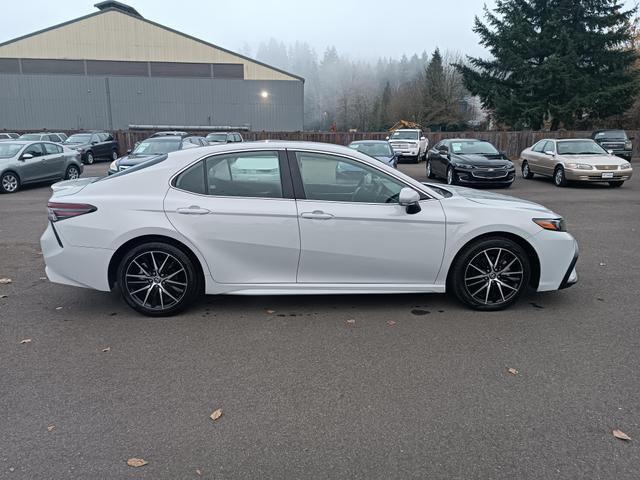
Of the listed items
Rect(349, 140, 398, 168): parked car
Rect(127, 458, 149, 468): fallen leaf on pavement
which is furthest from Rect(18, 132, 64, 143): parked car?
Rect(127, 458, 149, 468): fallen leaf on pavement

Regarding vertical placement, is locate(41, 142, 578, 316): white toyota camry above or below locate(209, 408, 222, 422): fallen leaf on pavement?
above

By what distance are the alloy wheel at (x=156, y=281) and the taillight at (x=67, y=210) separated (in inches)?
25.8

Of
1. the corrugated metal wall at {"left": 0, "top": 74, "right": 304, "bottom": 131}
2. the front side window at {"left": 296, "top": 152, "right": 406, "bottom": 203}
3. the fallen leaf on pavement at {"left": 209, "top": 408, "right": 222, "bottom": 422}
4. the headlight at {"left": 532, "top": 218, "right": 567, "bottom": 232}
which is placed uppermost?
the corrugated metal wall at {"left": 0, "top": 74, "right": 304, "bottom": 131}

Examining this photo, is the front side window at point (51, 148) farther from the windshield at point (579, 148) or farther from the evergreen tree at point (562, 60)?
the evergreen tree at point (562, 60)

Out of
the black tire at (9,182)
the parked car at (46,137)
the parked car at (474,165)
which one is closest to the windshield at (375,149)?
the parked car at (474,165)

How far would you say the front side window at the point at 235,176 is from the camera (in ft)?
15.9

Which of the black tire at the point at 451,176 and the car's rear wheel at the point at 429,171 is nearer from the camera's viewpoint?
the black tire at the point at 451,176

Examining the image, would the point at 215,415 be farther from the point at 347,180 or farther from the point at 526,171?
the point at 526,171

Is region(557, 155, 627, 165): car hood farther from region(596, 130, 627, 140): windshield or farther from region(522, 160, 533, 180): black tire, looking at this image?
region(596, 130, 627, 140): windshield

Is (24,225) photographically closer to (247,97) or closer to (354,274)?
(354,274)

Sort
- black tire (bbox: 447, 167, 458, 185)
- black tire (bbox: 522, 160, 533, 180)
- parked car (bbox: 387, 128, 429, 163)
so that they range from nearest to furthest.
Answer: black tire (bbox: 447, 167, 458, 185), black tire (bbox: 522, 160, 533, 180), parked car (bbox: 387, 128, 429, 163)

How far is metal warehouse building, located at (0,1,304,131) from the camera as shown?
4159 centimetres

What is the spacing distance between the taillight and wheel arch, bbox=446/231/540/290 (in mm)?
3436

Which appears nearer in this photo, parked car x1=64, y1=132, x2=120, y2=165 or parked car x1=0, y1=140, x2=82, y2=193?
parked car x1=0, y1=140, x2=82, y2=193
